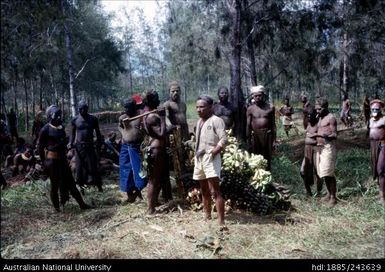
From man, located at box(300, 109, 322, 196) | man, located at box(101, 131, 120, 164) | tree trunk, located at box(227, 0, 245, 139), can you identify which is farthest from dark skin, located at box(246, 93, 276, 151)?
man, located at box(101, 131, 120, 164)

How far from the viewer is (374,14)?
39.4 ft

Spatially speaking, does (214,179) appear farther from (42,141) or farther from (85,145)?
(85,145)

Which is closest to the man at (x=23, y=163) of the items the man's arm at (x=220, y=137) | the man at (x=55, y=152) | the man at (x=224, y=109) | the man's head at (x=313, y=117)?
the man at (x=55, y=152)

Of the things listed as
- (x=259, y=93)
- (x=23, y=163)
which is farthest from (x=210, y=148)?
(x=23, y=163)

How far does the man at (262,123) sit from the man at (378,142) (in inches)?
Answer: 64.8

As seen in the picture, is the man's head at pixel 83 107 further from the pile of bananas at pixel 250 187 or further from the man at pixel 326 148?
the man at pixel 326 148

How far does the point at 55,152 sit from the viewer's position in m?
6.55

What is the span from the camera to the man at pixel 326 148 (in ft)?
22.0

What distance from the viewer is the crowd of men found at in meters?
5.55

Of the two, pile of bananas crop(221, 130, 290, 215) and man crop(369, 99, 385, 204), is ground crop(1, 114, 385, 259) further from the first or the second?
man crop(369, 99, 385, 204)

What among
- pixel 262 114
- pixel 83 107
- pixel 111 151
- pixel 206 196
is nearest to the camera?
pixel 206 196

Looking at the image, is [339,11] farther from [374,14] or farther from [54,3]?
[54,3]

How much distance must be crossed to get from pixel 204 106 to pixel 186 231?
160cm
